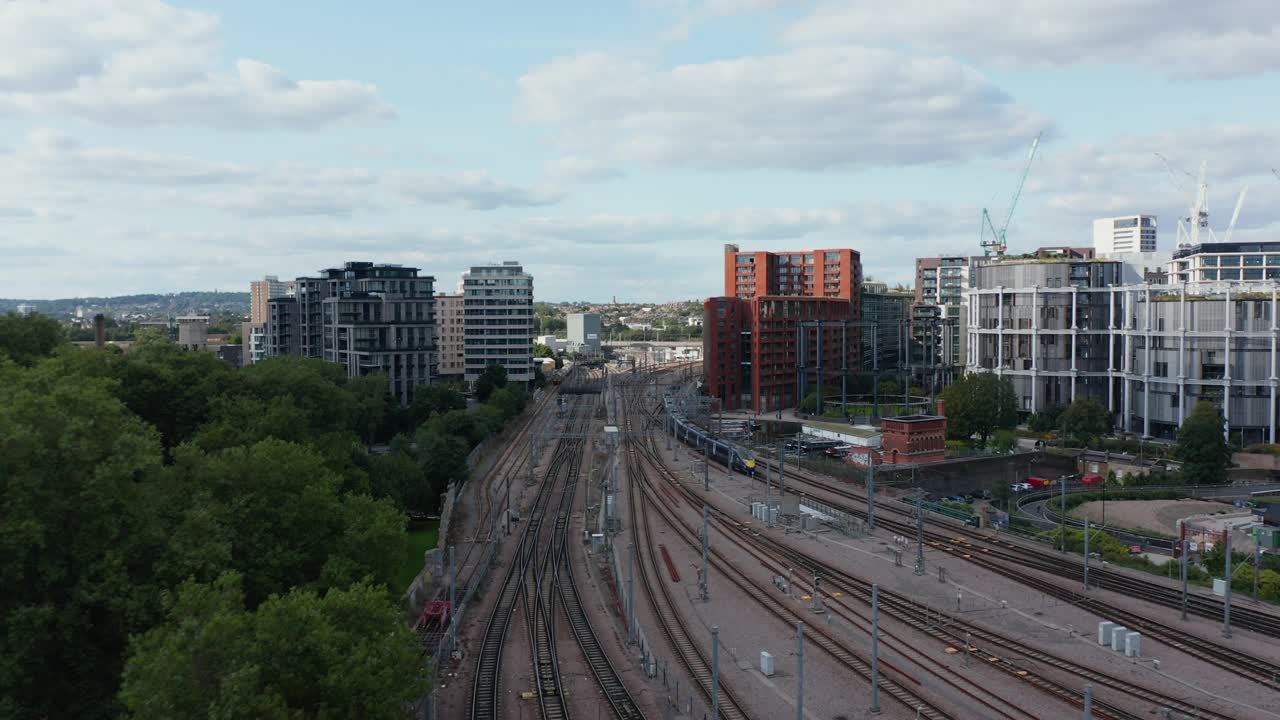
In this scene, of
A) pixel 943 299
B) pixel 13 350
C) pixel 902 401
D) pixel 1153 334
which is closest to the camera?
pixel 13 350

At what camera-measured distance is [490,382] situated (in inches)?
4668

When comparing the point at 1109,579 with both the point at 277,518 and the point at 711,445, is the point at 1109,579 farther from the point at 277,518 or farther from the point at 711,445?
the point at 711,445

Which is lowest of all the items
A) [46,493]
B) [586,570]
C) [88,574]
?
[586,570]

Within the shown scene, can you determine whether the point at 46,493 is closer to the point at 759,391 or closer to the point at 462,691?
the point at 462,691

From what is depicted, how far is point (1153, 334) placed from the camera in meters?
83.5

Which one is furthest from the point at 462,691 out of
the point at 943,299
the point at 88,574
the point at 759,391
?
the point at 943,299

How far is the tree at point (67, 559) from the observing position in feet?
65.6

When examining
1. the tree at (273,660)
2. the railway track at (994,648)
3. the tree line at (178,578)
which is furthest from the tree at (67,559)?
the railway track at (994,648)

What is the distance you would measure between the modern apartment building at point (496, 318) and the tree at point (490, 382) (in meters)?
16.9

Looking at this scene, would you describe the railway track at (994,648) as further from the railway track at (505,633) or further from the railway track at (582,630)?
the railway track at (505,633)

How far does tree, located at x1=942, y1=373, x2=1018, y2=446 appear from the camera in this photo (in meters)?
80.7

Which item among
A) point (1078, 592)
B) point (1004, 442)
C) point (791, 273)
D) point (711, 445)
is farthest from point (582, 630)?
point (791, 273)

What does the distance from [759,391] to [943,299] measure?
66461 mm

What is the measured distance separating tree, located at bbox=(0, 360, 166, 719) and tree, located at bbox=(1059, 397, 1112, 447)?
72007 mm
